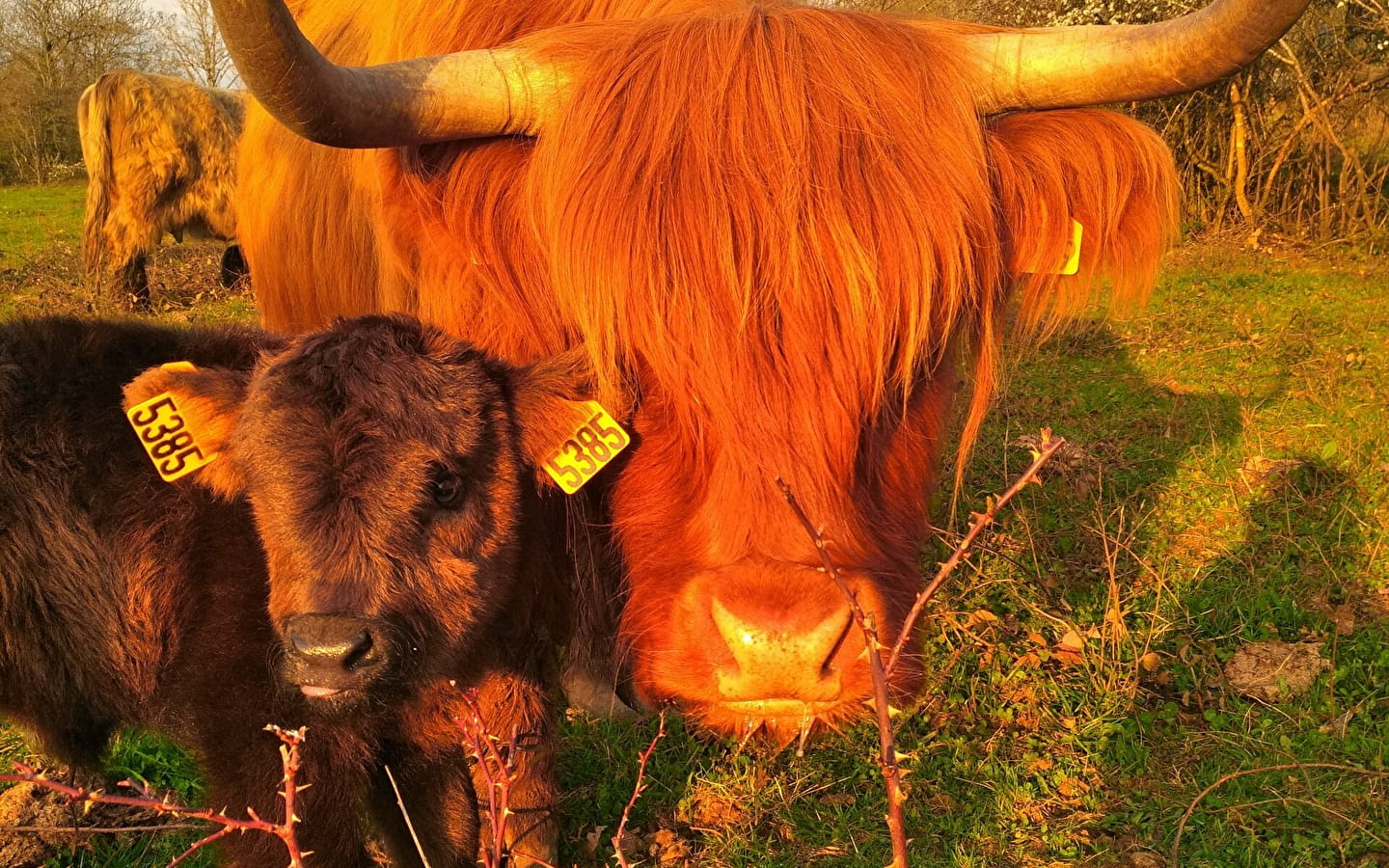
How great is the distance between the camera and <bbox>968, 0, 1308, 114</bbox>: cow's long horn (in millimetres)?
2006

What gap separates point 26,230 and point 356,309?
642 inches

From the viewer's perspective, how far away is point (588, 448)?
6.92 ft

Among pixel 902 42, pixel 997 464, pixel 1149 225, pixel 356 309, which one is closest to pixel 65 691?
pixel 356 309

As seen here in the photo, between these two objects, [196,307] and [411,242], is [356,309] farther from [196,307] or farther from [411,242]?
[196,307]

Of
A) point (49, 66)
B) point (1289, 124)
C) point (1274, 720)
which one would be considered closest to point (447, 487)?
point (1274, 720)

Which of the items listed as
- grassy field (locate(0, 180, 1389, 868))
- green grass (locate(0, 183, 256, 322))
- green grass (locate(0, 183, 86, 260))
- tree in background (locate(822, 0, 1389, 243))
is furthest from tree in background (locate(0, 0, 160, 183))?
grassy field (locate(0, 180, 1389, 868))

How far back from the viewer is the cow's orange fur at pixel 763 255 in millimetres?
1945

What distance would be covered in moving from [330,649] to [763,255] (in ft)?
3.56

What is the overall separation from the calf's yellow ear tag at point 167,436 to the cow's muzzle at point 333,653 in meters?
0.52

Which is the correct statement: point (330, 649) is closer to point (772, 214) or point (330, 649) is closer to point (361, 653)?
point (361, 653)

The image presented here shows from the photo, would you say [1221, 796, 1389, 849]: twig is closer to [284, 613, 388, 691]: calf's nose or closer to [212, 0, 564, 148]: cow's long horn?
[284, 613, 388, 691]: calf's nose

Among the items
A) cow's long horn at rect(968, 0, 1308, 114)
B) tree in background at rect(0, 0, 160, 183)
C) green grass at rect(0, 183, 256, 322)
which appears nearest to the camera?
cow's long horn at rect(968, 0, 1308, 114)

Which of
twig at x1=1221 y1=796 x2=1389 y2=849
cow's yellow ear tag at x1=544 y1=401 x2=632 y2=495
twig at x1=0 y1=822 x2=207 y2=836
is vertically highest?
cow's yellow ear tag at x1=544 y1=401 x2=632 y2=495

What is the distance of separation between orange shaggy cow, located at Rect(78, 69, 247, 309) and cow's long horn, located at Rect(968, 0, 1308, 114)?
10438 mm
